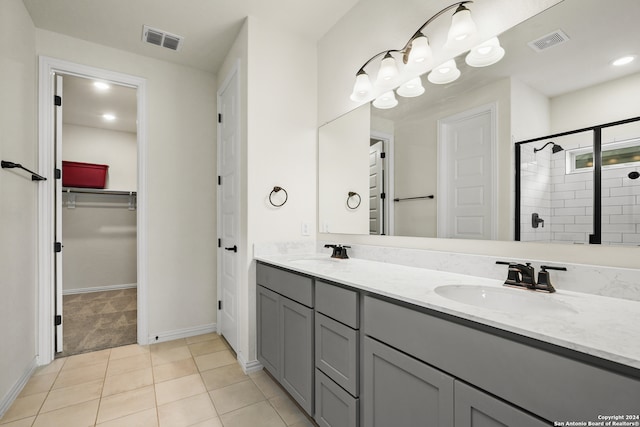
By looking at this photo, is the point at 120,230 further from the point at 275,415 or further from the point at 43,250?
the point at 275,415

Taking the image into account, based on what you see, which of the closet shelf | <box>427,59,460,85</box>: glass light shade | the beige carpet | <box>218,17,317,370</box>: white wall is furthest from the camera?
the closet shelf

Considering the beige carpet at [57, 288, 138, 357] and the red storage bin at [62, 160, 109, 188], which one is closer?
the beige carpet at [57, 288, 138, 357]

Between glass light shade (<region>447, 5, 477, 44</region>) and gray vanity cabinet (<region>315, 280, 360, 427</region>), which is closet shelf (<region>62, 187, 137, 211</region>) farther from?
glass light shade (<region>447, 5, 477, 44</region>)

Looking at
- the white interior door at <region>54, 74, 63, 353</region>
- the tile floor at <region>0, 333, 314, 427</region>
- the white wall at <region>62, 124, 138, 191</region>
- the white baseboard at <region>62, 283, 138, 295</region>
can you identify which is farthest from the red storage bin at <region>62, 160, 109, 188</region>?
the tile floor at <region>0, 333, 314, 427</region>

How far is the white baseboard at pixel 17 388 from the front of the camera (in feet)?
5.89

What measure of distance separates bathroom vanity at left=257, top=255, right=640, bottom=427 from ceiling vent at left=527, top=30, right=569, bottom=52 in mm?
994

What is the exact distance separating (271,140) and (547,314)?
6.57ft

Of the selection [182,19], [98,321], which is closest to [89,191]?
[98,321]

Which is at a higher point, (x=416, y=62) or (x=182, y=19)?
(x=182, y=19)

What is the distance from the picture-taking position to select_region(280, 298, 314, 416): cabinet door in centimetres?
161

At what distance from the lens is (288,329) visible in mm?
1810

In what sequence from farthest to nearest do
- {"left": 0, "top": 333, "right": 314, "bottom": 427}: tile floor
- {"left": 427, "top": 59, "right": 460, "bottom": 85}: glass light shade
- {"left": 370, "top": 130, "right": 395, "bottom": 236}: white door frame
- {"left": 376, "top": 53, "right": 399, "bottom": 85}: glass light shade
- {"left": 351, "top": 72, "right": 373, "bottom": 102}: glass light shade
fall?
{"left": 351, "top": 72, "right": 373, "bottom": 102}: glass light shade, {"left": 370, "top": 130, "right": 395, "bottom": 236}: white door frame, {"left": 376, "top": 53, "right": 399, "bottom": 85}: glass light shade, {"left": 0, "top": 333, "right": 314, "bottom": 427}: tile floor, {"left": 427, "top": 59, "right": 460, "bottom": 85}: glass light shade

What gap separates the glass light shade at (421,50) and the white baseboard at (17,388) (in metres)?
3.07

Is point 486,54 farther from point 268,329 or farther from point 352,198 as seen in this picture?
point 268,329
